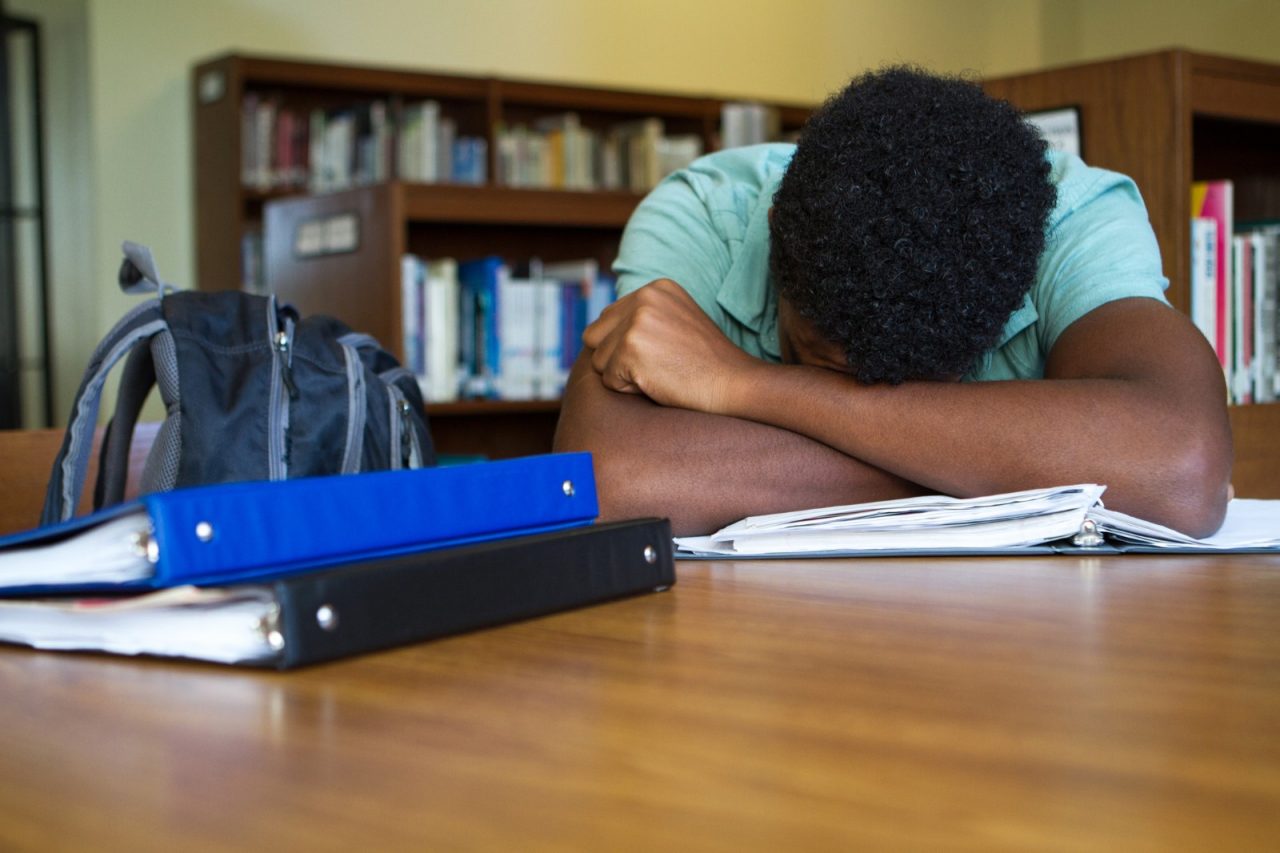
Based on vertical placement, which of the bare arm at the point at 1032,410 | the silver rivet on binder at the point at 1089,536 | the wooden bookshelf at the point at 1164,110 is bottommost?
the silver rivet on binder at the point at 1089,536

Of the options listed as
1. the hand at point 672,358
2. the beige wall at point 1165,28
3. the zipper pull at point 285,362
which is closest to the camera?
the hand at point 672,358

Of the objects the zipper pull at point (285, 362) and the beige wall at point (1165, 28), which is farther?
the beige wall at point (1165, 28)

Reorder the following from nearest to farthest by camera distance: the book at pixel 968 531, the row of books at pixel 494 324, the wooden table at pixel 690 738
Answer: the wooden table at pixel 690 738 < the book at pixel 968 531 < the row of books at pixel 494 324

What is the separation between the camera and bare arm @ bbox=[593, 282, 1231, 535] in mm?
1004

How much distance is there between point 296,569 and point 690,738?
21 centimetres

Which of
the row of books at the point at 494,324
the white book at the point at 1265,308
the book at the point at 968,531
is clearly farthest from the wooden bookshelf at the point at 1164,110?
the row of books at the point at 494,324

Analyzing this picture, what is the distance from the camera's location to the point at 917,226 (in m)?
1.02

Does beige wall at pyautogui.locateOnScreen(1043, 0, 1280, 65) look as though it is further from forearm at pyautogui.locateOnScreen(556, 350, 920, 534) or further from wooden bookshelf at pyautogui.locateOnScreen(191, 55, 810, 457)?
forearm at pyautogui.locateOnScreen(556, 350, 920, 534)

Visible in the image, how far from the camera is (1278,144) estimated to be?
239 cm

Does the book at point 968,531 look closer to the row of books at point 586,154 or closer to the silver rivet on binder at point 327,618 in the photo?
the silver rivet on binder at point 327,618

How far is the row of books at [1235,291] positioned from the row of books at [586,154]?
3.56 metres

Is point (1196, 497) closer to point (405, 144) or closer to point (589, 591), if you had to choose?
point (589, 591)

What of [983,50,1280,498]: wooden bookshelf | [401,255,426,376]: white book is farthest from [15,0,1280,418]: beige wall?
[983,50,1280,498]: wooden bookshelf

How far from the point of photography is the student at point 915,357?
1018 millimetres
